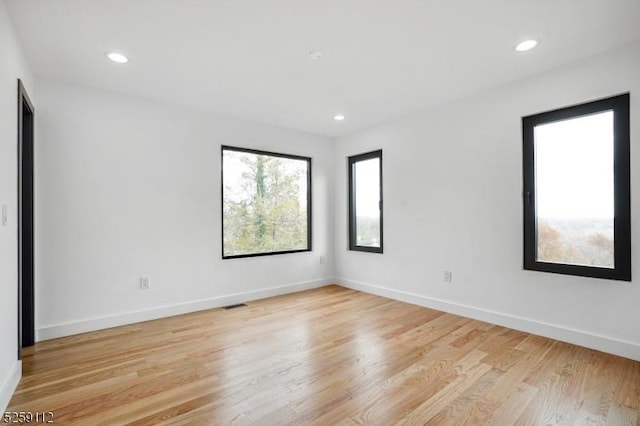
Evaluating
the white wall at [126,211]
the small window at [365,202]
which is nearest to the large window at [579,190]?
the small window at [365,202]

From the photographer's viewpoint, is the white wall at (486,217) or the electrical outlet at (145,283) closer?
the white wall at (486,217)

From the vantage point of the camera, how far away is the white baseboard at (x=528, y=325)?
101 inches

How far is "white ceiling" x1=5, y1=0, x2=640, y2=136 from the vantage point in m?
2.06

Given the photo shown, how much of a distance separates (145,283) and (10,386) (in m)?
1.53

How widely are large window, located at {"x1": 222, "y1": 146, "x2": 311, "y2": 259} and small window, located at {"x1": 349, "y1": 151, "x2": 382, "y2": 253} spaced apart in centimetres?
69

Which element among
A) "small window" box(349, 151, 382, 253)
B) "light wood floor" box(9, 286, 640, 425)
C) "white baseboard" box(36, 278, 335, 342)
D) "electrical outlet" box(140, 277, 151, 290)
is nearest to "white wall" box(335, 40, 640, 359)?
"small window" box(349, 151, 382, 253)

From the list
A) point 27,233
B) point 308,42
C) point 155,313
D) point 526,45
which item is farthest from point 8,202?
point 526,45

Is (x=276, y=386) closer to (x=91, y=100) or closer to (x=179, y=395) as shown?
(x=179, y=395)

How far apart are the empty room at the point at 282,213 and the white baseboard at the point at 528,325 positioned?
0.05 ft

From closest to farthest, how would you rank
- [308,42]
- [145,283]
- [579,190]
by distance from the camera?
[308,42]
[579,190]
[145,283]

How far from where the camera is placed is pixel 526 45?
2.50 meters

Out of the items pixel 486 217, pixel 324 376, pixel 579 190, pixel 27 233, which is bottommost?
pixel 324 376
